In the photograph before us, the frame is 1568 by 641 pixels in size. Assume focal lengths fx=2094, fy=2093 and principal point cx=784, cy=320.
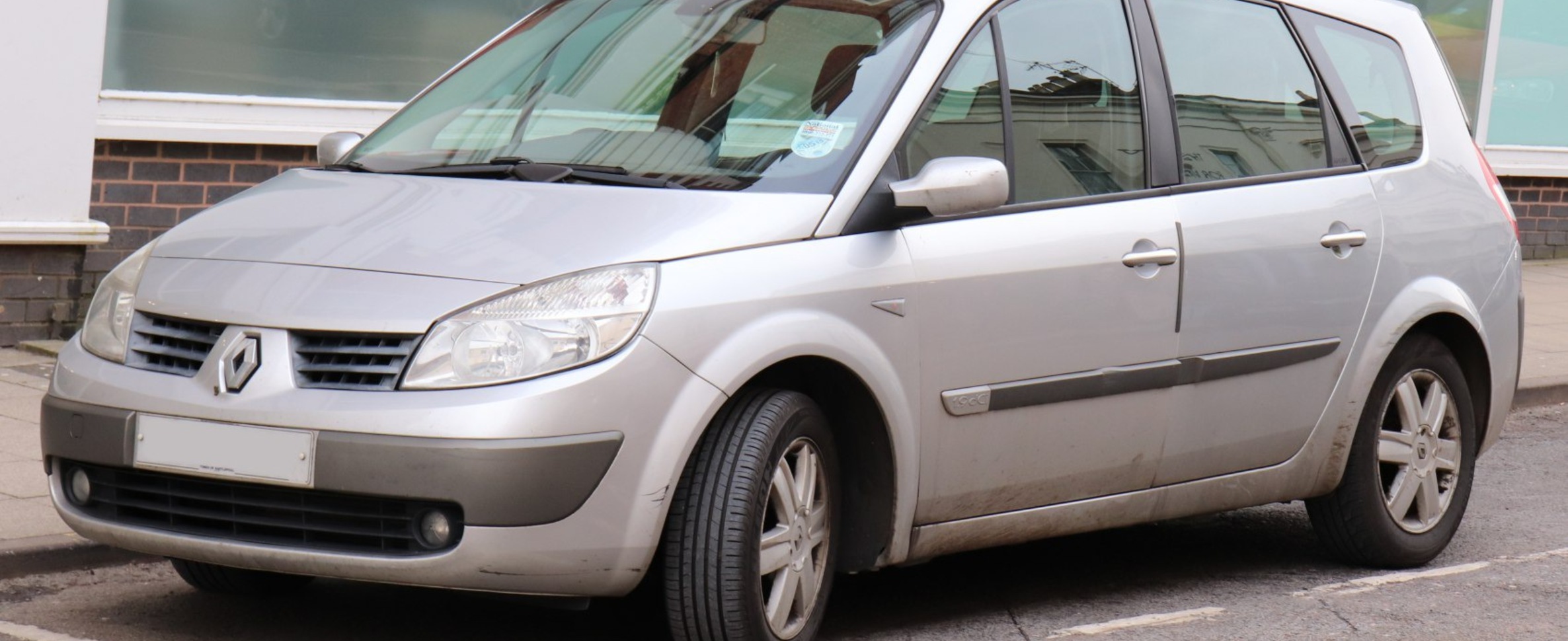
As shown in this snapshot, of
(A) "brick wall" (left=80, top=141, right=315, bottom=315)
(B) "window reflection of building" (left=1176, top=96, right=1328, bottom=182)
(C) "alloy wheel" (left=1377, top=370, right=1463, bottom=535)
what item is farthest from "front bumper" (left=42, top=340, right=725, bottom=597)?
(A) "brick wall" (left=80, top=141, right=315, bottom=315)

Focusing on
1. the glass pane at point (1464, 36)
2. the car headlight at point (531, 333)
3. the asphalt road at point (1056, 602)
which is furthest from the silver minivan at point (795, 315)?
the glass pane at point (1464, 36)

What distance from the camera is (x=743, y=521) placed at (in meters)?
4.19

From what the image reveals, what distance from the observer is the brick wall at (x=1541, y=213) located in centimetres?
1580

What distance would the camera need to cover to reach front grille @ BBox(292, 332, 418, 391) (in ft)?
13.2

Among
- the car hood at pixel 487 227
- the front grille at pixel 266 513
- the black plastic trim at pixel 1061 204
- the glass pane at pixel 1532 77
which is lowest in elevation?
the front grille at pixel 266 513

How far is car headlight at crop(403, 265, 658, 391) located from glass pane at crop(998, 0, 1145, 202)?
126 centimetres

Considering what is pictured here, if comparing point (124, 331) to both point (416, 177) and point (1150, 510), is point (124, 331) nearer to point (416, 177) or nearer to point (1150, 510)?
point (416, 177)

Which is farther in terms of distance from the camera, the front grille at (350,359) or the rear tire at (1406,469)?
the rear tire at (1406,469)

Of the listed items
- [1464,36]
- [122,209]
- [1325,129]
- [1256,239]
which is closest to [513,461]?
[1256,239]

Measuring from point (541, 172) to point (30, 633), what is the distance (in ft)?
5.01

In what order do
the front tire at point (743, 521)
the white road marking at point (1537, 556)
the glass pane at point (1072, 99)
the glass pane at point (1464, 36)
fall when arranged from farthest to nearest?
the glass pane at point (1464, 36)
the white road marking at point (1537, 556)
the glass pane at point (1072, 99)
the front tire at point (743, 521)

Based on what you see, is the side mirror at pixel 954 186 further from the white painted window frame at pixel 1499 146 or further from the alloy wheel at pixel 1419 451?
the white painted window frame at pixel 1499 146

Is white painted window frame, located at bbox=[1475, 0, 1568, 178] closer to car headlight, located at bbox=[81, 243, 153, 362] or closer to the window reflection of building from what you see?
the window reflection of building

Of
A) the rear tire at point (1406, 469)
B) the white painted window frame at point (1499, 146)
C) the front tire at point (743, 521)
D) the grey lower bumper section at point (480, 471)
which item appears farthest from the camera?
the white painted window frame at point (1499, 146)
